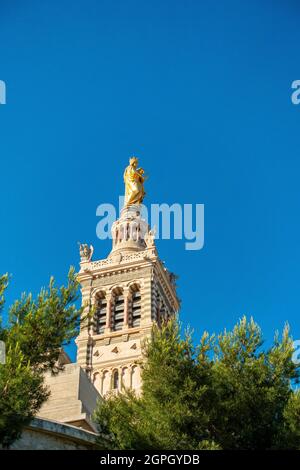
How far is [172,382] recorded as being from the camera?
20281 millimetres

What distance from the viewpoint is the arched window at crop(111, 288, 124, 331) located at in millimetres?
50406

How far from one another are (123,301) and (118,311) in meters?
0.80

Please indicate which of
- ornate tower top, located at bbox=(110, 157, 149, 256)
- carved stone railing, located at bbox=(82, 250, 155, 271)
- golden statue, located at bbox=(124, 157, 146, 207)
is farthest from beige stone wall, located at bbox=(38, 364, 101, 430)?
golden statue, located at bbox=(124, 157, 146, 207)

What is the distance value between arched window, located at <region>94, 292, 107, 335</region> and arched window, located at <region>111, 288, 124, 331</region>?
72 centimetres

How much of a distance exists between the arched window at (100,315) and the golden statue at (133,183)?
9.53 metres

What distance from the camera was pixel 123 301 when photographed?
51.4m

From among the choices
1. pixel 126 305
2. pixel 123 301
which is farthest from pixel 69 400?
pixel 123 301

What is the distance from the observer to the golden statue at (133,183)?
58.6m

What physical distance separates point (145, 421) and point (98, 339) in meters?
29.4

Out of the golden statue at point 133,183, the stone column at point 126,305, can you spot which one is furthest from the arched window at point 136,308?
the golden statue at point 133,183

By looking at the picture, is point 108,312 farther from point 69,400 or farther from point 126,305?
point 69,400
